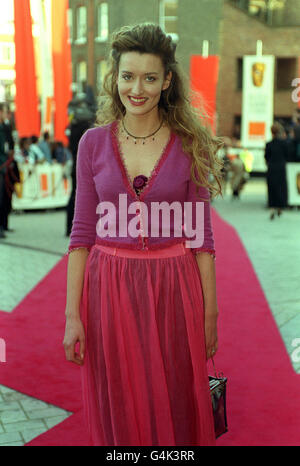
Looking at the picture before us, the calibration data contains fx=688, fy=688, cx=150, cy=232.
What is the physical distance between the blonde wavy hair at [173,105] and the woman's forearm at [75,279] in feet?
1.58

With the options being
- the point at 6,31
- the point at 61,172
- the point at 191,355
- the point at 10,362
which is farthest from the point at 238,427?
the point at 61,172

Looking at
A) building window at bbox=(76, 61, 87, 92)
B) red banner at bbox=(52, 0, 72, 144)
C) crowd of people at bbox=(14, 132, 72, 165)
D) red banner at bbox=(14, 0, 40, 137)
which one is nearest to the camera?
red banner at bbox=(14, 0, 40, 137)

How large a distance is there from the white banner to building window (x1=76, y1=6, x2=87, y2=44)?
10.6 m

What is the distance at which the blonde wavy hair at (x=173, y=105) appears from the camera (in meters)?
2.29

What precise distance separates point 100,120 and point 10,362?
2635 millimetres

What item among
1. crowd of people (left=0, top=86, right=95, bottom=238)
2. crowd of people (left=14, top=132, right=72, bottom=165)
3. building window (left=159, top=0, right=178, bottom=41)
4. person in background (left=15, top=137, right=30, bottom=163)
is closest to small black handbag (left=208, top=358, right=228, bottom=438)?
crowd of people (left=0, top=86, right=95, bottom=238)

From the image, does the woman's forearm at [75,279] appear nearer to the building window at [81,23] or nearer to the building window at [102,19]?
the building window at [81,23]

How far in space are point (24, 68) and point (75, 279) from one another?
11.3 meters

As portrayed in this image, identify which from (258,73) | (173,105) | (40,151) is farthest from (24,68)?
(173,105)

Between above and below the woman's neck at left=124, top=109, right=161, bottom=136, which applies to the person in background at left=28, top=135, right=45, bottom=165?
below

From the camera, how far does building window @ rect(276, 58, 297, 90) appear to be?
35.4 metres

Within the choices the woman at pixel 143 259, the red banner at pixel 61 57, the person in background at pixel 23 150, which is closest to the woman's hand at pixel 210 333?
the woman at pixel 143 259

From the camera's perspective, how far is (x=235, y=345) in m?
5.06

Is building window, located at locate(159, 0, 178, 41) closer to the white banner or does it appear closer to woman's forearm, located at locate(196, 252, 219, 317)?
the white banner
